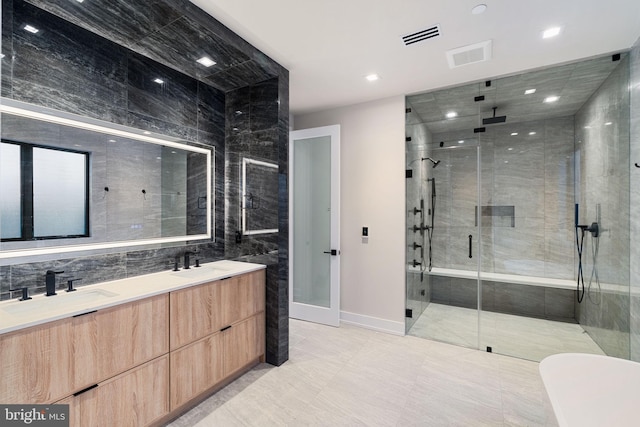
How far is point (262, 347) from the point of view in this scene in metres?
2.78

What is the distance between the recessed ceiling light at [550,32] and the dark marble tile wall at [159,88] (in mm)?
2167

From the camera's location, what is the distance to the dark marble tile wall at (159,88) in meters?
1.84

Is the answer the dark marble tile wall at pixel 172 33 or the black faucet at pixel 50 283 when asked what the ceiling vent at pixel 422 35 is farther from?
the black faucet at pixel 50 283

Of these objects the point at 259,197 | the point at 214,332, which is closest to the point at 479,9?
the point at 259,197

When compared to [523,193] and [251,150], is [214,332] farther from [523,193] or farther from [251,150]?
[523,193]

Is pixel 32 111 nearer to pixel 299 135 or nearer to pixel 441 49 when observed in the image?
pixel 299 135

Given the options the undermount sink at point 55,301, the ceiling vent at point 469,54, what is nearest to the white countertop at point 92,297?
Result: the undermount sink at point 55,301

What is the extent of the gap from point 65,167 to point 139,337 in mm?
1270

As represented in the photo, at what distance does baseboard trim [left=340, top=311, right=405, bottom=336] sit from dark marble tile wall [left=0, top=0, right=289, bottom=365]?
45.3 inches

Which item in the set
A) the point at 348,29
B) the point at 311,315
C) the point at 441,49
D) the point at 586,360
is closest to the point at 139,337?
the point at 311,315

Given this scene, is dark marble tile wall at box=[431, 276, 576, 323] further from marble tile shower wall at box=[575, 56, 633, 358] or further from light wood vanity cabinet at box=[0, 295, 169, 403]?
light wood vanity cabinet at box=[0, 295, 169, 403]

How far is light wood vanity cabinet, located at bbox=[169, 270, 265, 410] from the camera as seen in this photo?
2035mm

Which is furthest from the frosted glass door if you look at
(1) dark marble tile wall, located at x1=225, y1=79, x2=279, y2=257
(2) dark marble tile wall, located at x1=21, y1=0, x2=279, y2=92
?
(2) dark marble tile wall, located at x1=21, y1=0, x2=279, y2=92

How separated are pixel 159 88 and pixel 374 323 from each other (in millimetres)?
3382
